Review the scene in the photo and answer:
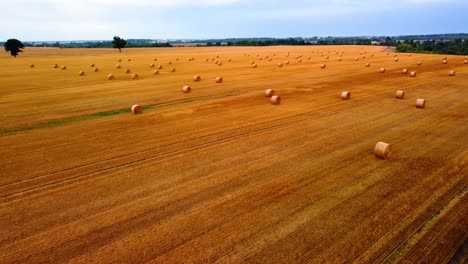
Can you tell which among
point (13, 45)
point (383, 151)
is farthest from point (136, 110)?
point (13, 45)

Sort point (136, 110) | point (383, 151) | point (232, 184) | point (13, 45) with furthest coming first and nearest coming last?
point (13, 45), point (136, 110), point (383, 151), point (232, 184)

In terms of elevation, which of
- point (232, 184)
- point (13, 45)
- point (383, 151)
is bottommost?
point (232, 184)

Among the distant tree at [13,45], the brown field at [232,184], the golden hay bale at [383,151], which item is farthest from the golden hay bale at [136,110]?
the distant tree at [13,45]

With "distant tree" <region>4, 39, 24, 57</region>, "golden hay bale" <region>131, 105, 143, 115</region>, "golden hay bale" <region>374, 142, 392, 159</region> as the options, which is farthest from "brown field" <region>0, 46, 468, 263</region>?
"distant tree" <region>4, 39, 24, 57</region>

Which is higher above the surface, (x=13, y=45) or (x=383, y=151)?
(x=13, y=45)

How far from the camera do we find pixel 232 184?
7809mm

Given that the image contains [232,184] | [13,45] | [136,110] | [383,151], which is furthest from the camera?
[13,45]

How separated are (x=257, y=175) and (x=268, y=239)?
2.57 m

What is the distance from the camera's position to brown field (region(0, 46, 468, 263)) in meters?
5.62

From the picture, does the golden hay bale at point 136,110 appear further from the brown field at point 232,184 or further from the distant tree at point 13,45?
the distant tree at point 13,45

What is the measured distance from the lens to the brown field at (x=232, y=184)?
5.62 metres

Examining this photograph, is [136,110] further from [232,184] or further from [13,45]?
[13,45]

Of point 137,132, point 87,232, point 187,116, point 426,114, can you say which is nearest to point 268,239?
point 87,232

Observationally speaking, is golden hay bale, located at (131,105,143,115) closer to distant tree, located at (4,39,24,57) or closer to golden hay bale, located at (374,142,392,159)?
golden hay bale, located at (374,142,392,159)
